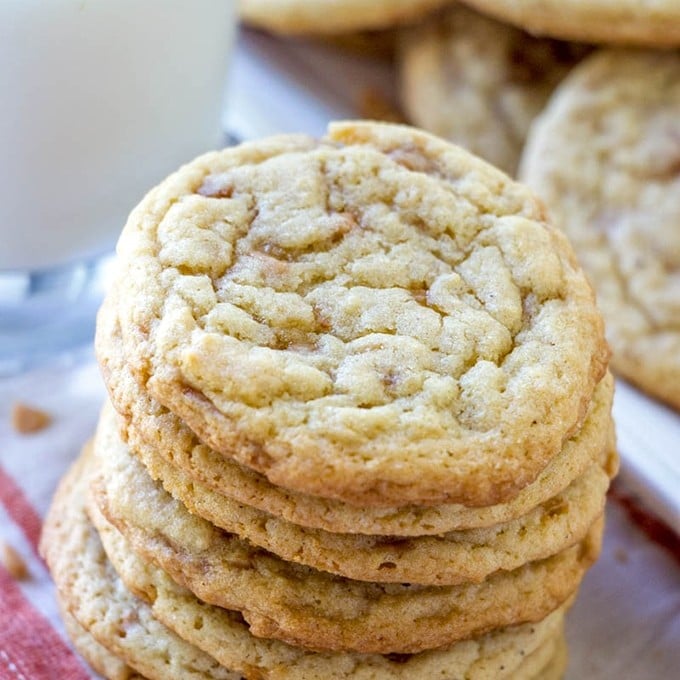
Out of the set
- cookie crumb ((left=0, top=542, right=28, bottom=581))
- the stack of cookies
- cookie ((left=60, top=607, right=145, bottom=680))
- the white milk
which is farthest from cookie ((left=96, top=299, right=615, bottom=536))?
the white milk

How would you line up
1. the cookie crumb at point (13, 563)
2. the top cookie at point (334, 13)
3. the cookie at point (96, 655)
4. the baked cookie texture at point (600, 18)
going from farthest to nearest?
the top cookie at point (334, 13), the baked cookie texture at point (600, 18), the cookie crumb at point (13, 563), the cookie at point (96, 655)

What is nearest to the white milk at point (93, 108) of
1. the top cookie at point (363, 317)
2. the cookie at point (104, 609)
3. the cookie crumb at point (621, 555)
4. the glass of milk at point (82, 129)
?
the glass of milk at point (82, 129)

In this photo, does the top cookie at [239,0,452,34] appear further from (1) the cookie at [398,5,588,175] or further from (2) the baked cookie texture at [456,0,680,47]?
(2) the baked cookie texture at [456,0,680,47]

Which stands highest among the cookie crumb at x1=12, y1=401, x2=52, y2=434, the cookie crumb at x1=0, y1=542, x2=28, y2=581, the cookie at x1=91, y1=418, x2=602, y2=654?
the cookie at x1=91, y1=418, x2=602, y2=654

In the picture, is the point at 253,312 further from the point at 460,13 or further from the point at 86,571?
the point at 460,13

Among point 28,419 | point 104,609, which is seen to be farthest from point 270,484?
point 28,419

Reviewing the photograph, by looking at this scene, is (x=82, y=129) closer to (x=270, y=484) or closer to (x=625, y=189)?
(x=270, y=484)

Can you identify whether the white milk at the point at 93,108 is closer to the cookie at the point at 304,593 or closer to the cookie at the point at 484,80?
the cookie at the point at 484,80

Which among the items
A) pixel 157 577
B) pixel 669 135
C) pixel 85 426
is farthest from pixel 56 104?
pixel 669 135
